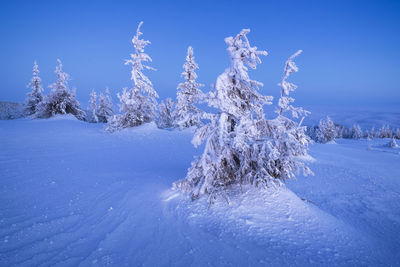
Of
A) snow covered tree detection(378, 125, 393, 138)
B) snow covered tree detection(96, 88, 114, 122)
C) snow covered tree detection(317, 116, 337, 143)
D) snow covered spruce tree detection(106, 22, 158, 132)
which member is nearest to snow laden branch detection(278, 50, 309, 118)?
snow covered spruce tree detection(106, 22, 158, 132)

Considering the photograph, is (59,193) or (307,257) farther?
(59,193)

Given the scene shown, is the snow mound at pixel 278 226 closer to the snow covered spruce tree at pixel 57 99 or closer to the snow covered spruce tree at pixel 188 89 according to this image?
the snow covered spruce tree at pixel 188 89

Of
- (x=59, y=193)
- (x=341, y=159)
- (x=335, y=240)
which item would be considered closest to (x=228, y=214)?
(x=335, y=240)

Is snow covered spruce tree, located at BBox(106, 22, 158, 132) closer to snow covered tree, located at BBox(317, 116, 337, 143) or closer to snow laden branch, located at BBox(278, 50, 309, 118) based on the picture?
snow laden branch, located at BBox(278, 50, 309, 118)

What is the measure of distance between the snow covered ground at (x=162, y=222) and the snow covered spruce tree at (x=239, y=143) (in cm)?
70

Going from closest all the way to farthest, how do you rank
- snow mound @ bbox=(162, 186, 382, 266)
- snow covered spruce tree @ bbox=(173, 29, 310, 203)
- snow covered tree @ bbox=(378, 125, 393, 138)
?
snow mound @ bbox=(162, 186, 382, 266)
snow covered spruce tree @ bbox=(173, 29, 310, 203)
snow covered tree @ bbox=(378, 125, 393, 138)

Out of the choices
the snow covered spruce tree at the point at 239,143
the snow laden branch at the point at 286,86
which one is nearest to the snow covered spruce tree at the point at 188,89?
the snow laden branch at the point at 286,86

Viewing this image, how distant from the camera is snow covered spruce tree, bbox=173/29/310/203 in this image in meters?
5.18

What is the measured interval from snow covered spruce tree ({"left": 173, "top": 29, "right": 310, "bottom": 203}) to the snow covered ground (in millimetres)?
704

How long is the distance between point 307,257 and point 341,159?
13807mm

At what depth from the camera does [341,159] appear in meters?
14.7

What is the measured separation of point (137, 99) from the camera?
60.7ft

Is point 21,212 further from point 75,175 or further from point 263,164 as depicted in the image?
point 263,164

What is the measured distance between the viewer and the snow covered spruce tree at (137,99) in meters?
17.8
